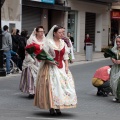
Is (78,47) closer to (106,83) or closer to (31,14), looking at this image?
(31,14)

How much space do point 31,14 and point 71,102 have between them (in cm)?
2120

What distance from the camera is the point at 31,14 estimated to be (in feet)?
96.6

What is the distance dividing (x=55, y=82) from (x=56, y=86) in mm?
Answer: 83

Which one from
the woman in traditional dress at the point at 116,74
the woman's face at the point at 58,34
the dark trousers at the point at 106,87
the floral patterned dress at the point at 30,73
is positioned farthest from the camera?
the dark trousers at the point at 106,87

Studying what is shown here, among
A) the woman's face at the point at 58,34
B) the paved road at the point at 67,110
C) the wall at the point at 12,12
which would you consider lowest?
the paved road at the point at 67,110

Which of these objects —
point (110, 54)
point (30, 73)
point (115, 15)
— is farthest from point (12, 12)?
point (115, 15)

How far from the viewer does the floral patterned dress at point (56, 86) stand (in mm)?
8609

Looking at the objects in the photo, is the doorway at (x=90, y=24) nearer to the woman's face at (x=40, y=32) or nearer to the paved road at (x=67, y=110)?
the paved road at (x=67, y=110)

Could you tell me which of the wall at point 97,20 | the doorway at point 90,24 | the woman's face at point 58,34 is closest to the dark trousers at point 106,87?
the woman's face at point 58,34

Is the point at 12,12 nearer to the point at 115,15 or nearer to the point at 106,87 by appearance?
the point at 106,87

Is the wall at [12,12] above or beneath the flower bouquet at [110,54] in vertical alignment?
above

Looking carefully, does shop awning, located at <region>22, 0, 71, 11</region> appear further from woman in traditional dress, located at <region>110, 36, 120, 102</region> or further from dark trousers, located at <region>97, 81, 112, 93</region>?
woman in traditional dress, located at <region>110, 36, 120, 102</region>

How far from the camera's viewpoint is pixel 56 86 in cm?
867

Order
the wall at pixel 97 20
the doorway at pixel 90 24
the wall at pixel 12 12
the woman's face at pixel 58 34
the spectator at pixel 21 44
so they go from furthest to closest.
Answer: the doorway at pixel 90 24
the wall at pixel 97 20
the wall at pixel 12 12
the spectator at pixel 21 44
the woman's face at pixel 58 34
